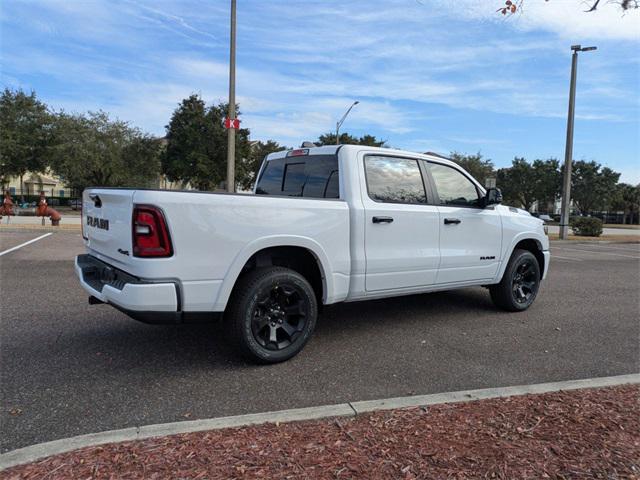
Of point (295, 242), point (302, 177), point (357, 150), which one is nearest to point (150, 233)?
point (295, 242)

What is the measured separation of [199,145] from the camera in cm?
3788

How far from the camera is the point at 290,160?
521 cm

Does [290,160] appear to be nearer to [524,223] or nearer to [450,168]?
[450,168]

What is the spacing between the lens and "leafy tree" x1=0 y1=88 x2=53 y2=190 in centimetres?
3400

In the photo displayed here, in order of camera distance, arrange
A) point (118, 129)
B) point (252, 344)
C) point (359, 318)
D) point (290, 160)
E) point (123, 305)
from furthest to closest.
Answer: point (118, 129), point (359, 318), point (290, 160), point (252, 344), point (123, 305)

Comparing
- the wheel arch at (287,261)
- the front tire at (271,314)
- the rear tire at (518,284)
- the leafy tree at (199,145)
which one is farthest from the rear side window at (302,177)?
the leafy tree at (199,145)

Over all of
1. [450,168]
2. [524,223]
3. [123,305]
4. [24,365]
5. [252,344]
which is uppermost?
[450,168]

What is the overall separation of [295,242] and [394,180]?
144 cm

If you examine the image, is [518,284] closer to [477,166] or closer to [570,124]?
[570,124]

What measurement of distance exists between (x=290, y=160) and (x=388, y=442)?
334cm

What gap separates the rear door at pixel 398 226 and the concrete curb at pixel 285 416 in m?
1.46

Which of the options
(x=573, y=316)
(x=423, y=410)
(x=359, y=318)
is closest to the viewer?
(x=423, y=410)

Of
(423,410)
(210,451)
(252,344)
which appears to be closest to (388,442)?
(423,410)

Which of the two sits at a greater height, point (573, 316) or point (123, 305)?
point (123, 305)
